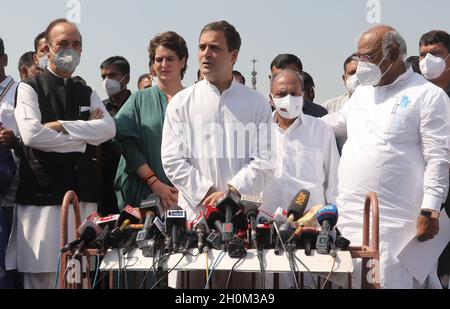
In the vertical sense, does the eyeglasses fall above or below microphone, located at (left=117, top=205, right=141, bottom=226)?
above

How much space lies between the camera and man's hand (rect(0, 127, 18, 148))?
554 centimetres

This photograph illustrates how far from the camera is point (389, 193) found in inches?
204

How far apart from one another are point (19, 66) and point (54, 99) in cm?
239

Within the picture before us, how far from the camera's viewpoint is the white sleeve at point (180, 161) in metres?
5.00

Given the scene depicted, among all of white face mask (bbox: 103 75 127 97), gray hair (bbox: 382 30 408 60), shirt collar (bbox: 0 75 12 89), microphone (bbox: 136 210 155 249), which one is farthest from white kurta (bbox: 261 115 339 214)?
shirt collar (bbox: 0 75 12 89)

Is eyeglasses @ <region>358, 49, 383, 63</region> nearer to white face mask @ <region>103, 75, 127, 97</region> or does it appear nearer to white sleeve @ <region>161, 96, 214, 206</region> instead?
white sleeve @ <region>161, 96, 214, 206</region>

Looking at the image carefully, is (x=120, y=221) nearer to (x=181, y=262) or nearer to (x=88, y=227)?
(x=88, y=227)

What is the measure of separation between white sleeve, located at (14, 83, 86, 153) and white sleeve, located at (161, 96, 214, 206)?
0.78 m

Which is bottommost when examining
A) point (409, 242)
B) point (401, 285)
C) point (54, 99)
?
point (401, 285)

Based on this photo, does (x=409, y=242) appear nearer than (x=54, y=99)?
Yes

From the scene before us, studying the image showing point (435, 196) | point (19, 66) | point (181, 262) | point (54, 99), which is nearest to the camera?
point (181, 262)

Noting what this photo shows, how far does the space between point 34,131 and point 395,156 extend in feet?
8.87
